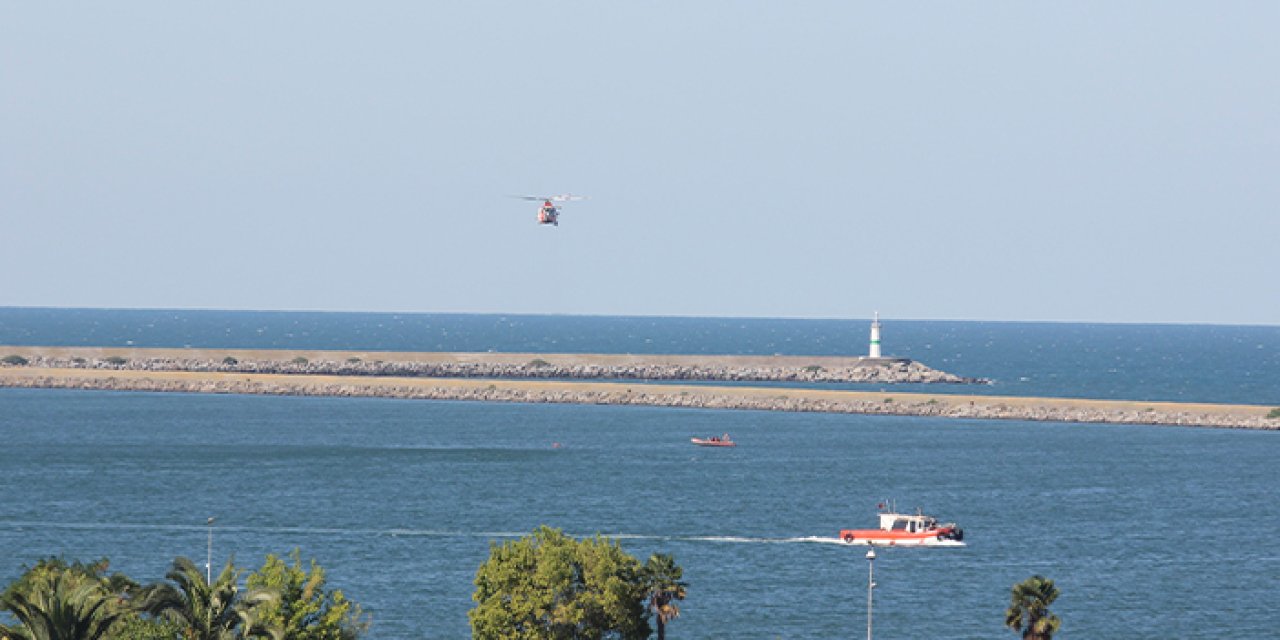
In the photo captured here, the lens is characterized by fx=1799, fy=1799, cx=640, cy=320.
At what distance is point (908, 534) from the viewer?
91.6m

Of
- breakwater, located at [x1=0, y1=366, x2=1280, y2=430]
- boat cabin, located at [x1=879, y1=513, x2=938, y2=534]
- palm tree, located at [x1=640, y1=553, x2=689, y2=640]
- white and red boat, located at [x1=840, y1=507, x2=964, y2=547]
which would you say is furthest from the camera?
breakwater, located at [x1=0, y1=366, x2=1280, y2=430]

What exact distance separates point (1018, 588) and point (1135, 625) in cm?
2189

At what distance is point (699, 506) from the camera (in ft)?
336

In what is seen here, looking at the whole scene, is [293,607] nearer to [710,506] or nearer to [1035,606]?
[1035,606]

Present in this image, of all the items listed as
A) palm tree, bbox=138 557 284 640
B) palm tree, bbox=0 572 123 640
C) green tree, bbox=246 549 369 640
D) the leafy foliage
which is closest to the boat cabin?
green tree, bbox=246 549 369 640

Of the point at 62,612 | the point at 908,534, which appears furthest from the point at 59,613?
the point at 908,534

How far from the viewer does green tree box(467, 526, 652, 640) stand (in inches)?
2040

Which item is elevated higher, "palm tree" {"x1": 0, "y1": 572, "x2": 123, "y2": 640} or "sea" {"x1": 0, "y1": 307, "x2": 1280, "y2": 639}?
"palm tree" {"x1": 0, "y1": 572, "x2": 123, "y2": 640}

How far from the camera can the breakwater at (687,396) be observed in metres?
164

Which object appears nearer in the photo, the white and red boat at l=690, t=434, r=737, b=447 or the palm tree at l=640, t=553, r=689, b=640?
the palm tree at l=640, t=553, r=689, b=640

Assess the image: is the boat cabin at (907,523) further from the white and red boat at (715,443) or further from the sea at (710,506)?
the white and red boat at (715,443)

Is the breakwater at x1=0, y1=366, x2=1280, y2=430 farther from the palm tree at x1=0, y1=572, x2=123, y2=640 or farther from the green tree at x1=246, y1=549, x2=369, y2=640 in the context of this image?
the palm tree at x1=0, y1=572, x2=123, y2=640

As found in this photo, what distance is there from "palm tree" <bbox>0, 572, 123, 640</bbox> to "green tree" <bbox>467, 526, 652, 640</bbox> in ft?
45.5

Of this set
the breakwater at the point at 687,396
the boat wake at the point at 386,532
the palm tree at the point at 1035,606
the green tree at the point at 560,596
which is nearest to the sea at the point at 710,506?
the boat wake at the point at 386,532
